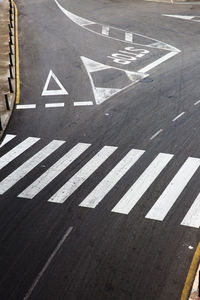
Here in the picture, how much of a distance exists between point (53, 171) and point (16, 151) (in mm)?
2492

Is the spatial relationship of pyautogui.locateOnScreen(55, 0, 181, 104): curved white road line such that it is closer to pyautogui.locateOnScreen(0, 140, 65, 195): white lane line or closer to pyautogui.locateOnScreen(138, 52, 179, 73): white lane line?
pyautogui.locateOnScreen(138, 52, 179, 73): white lane line

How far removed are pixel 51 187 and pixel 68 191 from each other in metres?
0.71

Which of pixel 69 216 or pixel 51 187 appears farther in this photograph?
pixel 51 187

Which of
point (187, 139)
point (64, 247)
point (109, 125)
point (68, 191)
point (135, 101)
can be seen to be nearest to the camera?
point (64, 247)

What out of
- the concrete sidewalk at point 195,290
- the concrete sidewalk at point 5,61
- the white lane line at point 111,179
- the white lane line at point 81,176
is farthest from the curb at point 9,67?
the concrete sidewalk at point 195,290

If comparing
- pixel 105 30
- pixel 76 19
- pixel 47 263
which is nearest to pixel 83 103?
pixel 47 263

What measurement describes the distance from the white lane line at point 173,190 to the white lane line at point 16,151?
21.2ft

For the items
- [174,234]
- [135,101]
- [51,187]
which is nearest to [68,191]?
[51,187]

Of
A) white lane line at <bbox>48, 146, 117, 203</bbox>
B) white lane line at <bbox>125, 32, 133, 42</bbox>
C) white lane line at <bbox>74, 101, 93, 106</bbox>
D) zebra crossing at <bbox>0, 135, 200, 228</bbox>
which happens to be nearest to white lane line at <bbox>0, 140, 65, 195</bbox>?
zebra crossing at <bbox>0, 135, 200, 228</bbox>

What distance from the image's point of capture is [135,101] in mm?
23594

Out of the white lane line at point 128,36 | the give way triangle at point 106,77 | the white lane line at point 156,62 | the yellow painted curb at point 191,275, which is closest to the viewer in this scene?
the yellow painted curb at point 191,275

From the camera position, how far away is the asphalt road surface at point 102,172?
12.8 metres

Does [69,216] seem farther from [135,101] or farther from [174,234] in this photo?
[135,101]

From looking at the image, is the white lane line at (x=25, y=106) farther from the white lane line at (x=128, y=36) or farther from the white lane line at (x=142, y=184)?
the white lane line at (x=128, y=36)
